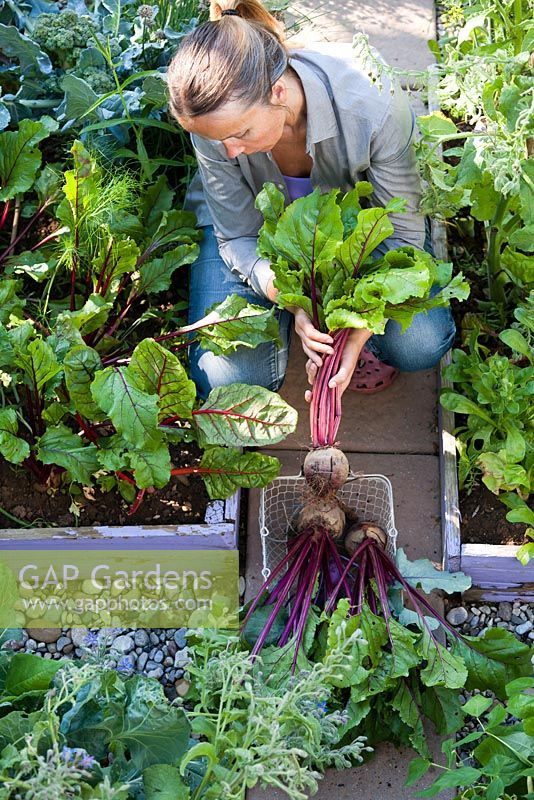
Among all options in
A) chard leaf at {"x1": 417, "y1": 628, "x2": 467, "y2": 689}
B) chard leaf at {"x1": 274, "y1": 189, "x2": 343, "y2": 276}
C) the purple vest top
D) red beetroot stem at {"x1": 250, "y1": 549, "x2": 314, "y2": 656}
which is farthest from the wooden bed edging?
the purple vest top

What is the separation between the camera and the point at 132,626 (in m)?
2.49

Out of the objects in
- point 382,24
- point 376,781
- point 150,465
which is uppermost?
point 382,24

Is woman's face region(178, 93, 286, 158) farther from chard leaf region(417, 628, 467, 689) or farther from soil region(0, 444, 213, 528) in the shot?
chard leaf region(417, 628, 467, 689)

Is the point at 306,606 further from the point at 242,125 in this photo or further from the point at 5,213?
the point at 5,213

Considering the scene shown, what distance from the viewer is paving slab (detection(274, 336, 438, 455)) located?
272cm

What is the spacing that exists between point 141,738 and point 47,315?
1.31m

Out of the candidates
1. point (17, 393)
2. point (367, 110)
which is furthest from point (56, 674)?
point (367, 110)

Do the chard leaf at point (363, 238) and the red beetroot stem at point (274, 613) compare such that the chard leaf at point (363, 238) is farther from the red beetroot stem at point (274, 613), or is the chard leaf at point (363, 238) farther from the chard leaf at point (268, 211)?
the red beetroot stem at point (274, 613)

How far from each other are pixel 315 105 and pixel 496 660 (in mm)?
1321

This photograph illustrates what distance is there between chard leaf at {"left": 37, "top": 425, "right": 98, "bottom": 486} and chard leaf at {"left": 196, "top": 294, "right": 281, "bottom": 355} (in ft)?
1.24

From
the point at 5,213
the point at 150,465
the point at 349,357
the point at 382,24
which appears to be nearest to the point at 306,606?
the point at 150,465

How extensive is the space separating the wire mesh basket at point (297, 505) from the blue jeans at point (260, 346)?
Answer: 0.91 ft

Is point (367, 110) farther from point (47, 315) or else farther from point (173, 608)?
point (173, 608)

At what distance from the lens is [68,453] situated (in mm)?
2242
